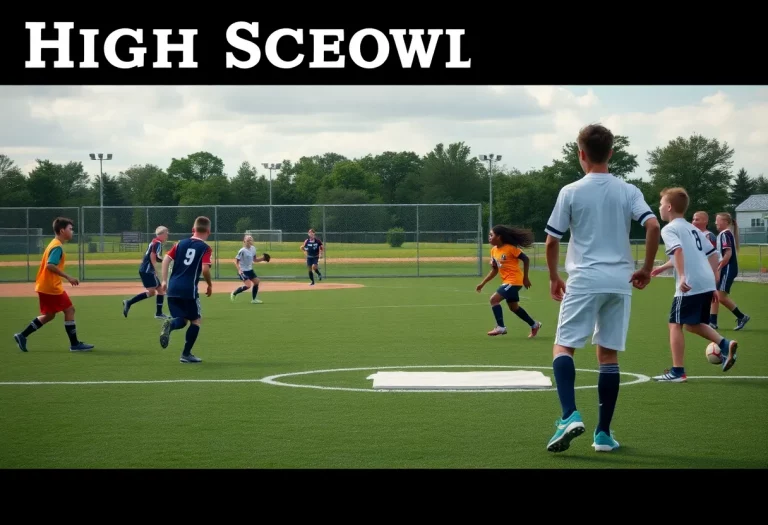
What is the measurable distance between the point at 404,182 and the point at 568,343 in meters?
121

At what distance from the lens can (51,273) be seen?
1405 centimetres

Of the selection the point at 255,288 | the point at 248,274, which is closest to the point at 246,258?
the point at 248,274

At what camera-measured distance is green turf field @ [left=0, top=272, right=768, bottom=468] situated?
6.92 m

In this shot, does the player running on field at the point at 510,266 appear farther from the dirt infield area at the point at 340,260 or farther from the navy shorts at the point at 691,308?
the dirt infield area at the point at 340,260

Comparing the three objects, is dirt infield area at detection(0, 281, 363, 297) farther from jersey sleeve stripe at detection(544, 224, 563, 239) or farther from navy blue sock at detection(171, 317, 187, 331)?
jersey sleeve stripe at detection(544, 224, 563, 239)

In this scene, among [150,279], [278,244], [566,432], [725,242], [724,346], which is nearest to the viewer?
[566,432]

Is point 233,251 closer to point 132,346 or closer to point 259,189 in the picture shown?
point 132,346

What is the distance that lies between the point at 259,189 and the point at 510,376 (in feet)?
318

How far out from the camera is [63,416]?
28.6 feet

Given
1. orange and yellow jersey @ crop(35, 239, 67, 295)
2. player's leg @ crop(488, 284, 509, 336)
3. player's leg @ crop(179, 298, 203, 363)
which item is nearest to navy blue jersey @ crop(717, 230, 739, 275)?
player's leg @ crop(488, 284, 509, 336)

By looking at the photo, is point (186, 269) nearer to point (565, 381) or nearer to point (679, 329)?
point (679, 329)

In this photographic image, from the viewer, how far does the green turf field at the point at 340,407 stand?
692cm

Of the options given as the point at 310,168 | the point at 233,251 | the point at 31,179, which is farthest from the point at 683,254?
the point at 310,168

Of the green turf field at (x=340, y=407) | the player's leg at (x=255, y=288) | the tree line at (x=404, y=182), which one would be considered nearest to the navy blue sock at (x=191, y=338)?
the green turf field at (x=340, y=407)
